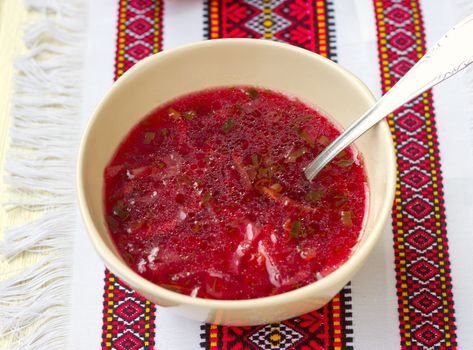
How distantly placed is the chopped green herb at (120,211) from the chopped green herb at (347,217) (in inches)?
20.1

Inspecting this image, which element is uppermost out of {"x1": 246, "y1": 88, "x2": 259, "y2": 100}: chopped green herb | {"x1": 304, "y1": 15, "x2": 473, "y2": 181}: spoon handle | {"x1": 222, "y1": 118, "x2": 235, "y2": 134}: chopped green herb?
{"x1": 304, "y1": 15, "x2": 473, "y2": 181}: spoon handle

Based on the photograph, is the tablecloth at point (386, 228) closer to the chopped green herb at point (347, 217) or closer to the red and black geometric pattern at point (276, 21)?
the red and black geometric pattern at point (276, 21)

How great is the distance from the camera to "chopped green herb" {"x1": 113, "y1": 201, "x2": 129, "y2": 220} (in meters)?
1.63

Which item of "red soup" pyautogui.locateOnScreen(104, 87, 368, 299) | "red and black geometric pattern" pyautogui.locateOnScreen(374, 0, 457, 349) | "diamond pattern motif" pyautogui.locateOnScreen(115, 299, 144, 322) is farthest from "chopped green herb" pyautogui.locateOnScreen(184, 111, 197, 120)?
"red and black geometric pattern" pyautogui.locateOnScreen(374, 0, 457, 349)

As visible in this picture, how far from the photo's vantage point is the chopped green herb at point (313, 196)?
5.41 feet

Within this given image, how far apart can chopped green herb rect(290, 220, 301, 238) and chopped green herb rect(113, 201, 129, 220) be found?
39 cm

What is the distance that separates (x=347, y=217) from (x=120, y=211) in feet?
1.77

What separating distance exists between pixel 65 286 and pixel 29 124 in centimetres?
53

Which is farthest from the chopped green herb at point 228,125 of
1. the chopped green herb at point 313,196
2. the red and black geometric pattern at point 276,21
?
the red and black geometric pattern at point 276,21

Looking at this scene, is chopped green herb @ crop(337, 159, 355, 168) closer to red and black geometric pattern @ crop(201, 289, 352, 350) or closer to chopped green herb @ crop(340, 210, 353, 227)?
chopped green herb @ crop(340, 210, 353, 227)

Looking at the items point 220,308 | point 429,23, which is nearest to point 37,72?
point 220,308

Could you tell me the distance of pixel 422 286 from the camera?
5.73 ft

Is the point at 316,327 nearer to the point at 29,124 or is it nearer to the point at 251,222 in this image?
the point at 251,222

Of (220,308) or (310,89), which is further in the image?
(310,89)
